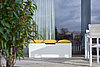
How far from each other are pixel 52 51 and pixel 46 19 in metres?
1.21

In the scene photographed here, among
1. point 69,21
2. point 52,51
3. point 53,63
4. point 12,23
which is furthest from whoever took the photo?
point 69,21

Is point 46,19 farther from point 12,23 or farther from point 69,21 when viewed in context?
point 12,23

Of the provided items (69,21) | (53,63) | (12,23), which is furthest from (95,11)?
(12,23)

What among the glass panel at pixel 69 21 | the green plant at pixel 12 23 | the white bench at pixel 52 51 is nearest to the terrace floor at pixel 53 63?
the white bench at pixel 52 51

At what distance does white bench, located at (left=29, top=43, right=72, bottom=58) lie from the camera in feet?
12.9

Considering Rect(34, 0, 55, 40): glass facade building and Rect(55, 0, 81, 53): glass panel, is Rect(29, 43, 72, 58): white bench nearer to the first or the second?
Rect(55, 0, 81, 53): glass panel

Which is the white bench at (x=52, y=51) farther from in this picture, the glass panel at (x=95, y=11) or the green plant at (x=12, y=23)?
the green plant at (x=12, y=23)

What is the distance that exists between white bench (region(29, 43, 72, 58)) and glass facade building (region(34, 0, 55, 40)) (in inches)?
24.2

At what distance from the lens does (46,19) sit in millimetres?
4594

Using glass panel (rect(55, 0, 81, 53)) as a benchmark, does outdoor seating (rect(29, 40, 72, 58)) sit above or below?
below

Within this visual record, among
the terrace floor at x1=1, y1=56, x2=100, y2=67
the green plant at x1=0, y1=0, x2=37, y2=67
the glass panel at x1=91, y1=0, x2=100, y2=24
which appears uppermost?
the glass panel at x1=91, y1=0, x2=100, y2=24

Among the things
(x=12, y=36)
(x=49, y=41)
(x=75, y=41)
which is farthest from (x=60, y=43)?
(x=12, y=36)

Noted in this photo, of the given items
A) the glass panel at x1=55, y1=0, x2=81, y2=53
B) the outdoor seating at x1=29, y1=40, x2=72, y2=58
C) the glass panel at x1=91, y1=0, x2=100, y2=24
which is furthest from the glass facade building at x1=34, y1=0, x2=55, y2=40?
the glass panel at x1=91, y1=0, x2=100, y2=24

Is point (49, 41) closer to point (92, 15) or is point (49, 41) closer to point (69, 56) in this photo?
point (69, 56)
